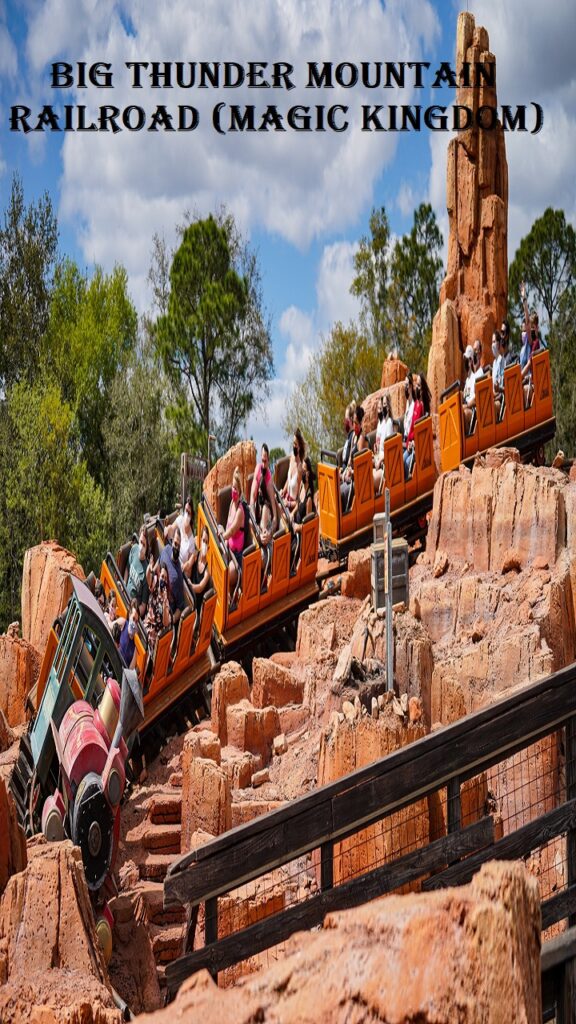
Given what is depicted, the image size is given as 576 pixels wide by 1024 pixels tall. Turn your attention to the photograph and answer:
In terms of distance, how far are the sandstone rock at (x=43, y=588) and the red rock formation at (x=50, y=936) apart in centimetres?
998

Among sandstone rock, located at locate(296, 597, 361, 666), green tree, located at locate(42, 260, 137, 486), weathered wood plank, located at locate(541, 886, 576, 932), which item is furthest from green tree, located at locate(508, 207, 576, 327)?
weathered wood plank, located at locate(541, 886, 576, 932)

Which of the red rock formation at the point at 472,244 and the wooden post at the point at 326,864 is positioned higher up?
the red rock formation at the point at 472,244

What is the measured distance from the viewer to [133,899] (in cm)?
892

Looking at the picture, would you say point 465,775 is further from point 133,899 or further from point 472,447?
point 472,447

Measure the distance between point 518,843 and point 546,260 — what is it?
34678 mm

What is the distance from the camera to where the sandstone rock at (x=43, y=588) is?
16.4m

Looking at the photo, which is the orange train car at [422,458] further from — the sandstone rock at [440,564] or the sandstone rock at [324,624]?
the sandstone rock at [440,564]

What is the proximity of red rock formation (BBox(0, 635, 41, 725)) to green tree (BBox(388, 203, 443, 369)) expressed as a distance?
77.3 feet

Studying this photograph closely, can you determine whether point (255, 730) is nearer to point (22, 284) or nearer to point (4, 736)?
point (4, 736)

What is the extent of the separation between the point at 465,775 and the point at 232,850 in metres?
0.80

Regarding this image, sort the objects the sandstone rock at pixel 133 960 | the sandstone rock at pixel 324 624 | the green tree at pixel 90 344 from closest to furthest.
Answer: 1. the sandstone rock at pixel 133 960
2. the sandstone rock at pixel 324 624
3. the green tree at pixel 90 344

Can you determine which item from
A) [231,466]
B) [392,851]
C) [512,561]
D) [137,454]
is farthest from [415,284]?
[392,851]

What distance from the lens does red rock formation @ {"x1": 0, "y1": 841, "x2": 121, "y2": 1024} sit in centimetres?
535

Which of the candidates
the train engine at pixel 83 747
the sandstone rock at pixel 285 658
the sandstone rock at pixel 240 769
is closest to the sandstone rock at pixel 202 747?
the sandstone rock at pixel 240 769
